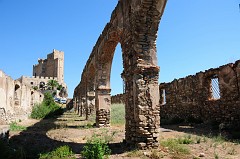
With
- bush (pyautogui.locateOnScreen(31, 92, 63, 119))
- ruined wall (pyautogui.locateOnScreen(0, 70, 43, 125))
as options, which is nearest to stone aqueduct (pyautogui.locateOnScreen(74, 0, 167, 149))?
ruined wall (pyautogui.locateOnScreen(0, 70, 43, 125))

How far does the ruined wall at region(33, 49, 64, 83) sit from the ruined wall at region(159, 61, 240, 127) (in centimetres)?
5980

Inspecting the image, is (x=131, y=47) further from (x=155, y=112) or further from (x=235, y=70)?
(x=235, y=70)

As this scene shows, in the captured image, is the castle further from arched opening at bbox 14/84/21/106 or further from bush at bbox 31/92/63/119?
arched opening at bbox 14/84/21/106

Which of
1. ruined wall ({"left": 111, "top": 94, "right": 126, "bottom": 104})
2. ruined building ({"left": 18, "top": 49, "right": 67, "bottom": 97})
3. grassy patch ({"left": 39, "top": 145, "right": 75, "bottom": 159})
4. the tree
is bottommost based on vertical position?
grassy patch ({"left": 39, "top": 145, "right": 75, "bottom": 159})

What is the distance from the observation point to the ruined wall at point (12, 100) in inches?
425

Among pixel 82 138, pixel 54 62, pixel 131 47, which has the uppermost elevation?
pixel 54 62

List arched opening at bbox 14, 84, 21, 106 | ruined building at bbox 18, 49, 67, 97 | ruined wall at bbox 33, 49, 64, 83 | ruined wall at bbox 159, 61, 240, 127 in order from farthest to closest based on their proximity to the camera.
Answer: ruined wall at bbox 33, 49, 64, 83
ruined building at bbox 18, 49, 67, 97
arched opening at bbox 14, 84, 21, 106
ruined wall at bbox 159, 61, 240, 127

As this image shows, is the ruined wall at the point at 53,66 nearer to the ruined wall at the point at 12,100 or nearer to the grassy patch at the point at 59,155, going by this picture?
the ruined wall at the point at 12,100

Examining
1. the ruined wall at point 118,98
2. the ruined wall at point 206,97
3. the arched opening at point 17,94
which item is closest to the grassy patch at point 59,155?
the ruined wall at point 206,97

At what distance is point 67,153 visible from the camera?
518 cm

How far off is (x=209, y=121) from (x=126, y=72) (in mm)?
6675

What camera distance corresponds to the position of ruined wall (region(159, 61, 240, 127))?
9836mm

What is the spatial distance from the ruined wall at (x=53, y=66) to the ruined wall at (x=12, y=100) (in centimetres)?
5459

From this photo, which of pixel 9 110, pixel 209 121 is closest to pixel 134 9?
pixel 209 121
